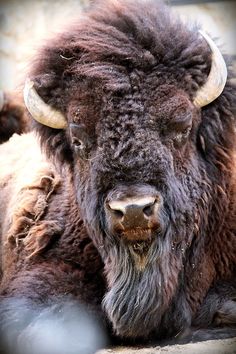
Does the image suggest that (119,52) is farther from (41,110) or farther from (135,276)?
(135,276)

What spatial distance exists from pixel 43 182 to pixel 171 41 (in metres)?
0.95

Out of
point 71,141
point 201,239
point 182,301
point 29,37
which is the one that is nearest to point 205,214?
point 201,239

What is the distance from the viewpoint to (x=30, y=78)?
3.30 metres

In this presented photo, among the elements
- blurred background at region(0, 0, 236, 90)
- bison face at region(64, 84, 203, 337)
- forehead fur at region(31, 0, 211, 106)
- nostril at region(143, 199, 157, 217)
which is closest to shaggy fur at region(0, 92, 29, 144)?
blurred background at region(0, 0, 236, 90)

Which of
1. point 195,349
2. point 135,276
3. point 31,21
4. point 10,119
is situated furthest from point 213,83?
point 31,21

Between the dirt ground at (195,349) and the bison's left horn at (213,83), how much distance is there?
90cm

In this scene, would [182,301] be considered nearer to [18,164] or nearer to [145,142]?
[145,142]

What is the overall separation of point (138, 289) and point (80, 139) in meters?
0.61

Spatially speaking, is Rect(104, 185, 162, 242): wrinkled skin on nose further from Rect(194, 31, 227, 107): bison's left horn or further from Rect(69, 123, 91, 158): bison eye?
Rect(194, 31, 227, 107): bison's left horn

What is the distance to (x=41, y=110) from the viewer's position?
10.6 ft

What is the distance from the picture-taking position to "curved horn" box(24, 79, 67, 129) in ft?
10.6

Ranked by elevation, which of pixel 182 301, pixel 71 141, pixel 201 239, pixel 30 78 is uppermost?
pixel 30 78

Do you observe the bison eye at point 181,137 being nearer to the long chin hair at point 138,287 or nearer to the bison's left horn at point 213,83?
the bison's left horn at point 213,83

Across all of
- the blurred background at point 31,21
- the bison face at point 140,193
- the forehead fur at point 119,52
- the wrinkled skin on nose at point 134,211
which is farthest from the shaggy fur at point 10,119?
the wrinkled skin on nose at point 134,211
